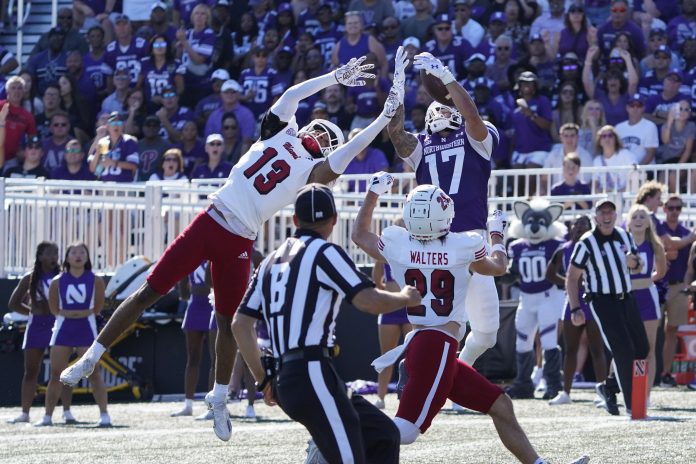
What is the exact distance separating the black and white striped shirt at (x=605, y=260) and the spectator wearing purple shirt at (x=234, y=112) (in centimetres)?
698

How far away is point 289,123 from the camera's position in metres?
9.38

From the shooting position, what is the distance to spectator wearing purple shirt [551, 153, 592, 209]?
606 inches

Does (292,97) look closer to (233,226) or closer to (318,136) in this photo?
(318,136)

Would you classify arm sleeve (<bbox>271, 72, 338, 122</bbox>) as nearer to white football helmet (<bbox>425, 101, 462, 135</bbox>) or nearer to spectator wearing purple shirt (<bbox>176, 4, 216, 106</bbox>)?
white football helmet (<bbox>425, 101, 462, 135</bbox>)

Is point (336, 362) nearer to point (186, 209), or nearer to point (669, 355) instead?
point (186, 209)

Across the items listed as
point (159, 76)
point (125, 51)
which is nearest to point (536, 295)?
point (159, 76)

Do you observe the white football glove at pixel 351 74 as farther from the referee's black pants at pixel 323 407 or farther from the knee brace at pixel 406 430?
the referee's black pants at pixel 323 407

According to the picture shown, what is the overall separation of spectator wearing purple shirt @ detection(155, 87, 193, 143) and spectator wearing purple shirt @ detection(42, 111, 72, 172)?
1.19 meters

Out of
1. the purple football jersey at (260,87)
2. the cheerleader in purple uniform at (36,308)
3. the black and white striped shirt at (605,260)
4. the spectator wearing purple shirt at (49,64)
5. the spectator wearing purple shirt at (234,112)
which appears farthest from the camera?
the spectator wearing purple shirt at (49,64)

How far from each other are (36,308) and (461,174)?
18.7 ft

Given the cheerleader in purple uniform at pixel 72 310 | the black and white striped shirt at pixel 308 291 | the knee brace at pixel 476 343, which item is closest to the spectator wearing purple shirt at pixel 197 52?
the cheerleader in purple uniform at pixel 72 310

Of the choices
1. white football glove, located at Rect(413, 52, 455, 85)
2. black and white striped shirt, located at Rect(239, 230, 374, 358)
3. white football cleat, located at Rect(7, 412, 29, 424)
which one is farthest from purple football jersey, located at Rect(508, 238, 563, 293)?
black and white striped shirt, located at Rect(239, 230, 374, 358)

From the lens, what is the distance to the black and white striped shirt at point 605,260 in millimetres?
12047

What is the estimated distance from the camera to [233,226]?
923cm
